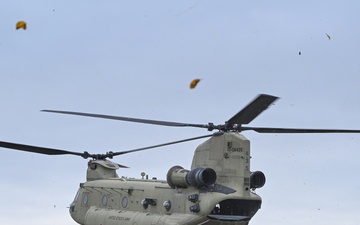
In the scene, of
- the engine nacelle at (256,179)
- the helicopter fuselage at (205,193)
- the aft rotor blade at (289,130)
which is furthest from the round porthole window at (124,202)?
the aft rotor blade at (289,130)

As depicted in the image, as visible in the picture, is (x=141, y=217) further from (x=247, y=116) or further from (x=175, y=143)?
(x=247, y=116)

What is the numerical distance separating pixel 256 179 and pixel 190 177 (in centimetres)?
297

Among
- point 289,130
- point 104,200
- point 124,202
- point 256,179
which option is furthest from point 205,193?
point 104,200

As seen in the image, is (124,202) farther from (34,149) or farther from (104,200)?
(34,149)

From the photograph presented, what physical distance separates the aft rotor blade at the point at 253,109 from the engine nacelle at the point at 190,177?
220 centimetres

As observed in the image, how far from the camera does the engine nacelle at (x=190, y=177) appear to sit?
25.9 meters

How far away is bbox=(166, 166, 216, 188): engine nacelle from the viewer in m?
25.9

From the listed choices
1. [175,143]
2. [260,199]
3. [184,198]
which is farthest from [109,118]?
[260,199]

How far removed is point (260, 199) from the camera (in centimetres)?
2694

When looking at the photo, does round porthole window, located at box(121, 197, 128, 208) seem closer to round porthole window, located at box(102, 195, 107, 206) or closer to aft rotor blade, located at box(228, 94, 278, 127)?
round porthole window, located at box(102, 195, 107, 206)

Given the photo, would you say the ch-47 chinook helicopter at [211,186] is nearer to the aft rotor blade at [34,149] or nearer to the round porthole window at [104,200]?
the aft rotor blade at [34,149]

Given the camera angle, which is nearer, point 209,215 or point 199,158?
point 209,215

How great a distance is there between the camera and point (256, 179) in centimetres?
2747

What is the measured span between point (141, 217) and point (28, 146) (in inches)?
255
